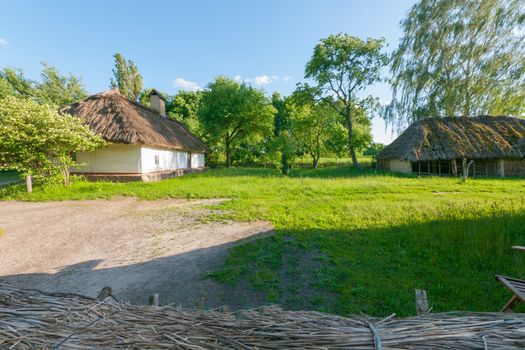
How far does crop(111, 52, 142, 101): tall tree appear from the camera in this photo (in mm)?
31016

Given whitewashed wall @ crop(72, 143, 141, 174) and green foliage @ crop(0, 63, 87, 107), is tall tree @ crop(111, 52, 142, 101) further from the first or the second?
whitewashed wall @ crop(72, 143, 141, 174)

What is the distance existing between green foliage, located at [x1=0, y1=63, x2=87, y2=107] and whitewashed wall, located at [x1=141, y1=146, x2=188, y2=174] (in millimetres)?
17421

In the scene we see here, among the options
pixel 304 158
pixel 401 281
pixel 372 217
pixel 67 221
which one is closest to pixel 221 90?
pixel 304 158

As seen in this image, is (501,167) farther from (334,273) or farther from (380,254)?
(334,273)

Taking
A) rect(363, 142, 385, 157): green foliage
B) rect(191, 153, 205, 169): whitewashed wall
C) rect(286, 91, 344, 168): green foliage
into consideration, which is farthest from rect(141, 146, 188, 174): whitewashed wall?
rect(363, 142, 385, 157): green foliage

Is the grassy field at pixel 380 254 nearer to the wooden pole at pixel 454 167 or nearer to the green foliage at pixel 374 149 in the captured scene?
the wooden pole at pixel 454 167

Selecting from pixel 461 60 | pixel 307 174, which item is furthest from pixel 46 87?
pixel 461 60

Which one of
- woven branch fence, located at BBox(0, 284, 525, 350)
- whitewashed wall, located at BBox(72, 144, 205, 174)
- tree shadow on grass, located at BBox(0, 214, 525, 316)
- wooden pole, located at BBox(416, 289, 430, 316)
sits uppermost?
whitewashed wall, located at BBox(72, 144, 205, 174)

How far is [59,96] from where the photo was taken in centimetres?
2792

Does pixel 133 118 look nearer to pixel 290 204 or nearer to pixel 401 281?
pixel 290 204

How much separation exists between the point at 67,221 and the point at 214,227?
16.4 feet

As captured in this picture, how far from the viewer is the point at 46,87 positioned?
27.3 metres

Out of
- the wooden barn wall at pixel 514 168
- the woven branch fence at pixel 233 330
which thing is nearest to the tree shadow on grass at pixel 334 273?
the woven branch fence at pixel 233 330

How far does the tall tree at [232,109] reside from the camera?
2408cm
